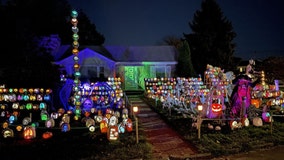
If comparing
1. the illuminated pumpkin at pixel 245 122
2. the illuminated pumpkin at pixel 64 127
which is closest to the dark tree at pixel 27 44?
the illuminated pumpkin at pixel 64 127

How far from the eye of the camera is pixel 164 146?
932 cm

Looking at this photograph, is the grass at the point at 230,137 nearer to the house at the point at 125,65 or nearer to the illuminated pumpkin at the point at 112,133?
the illuminated pumpkin at the point at 112,133

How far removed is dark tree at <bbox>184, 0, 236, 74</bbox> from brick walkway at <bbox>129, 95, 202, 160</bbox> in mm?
20426

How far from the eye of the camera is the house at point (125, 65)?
26.4 metres

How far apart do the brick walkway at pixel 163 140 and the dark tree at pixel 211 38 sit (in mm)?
20426

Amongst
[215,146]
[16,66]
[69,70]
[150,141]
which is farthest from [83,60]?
[215,146]

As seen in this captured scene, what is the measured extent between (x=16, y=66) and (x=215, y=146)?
14898mm

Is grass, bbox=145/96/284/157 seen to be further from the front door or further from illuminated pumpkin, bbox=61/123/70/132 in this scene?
the front door

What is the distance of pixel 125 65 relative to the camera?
27.3 m

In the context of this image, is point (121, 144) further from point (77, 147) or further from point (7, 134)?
point (7, 134)

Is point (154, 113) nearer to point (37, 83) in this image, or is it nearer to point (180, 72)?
point (37, 83)

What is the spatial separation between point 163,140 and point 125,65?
17.7 metres

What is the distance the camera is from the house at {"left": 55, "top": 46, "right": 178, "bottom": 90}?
86.7 feet

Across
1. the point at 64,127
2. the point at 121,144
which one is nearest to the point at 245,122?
the point at 121,144
